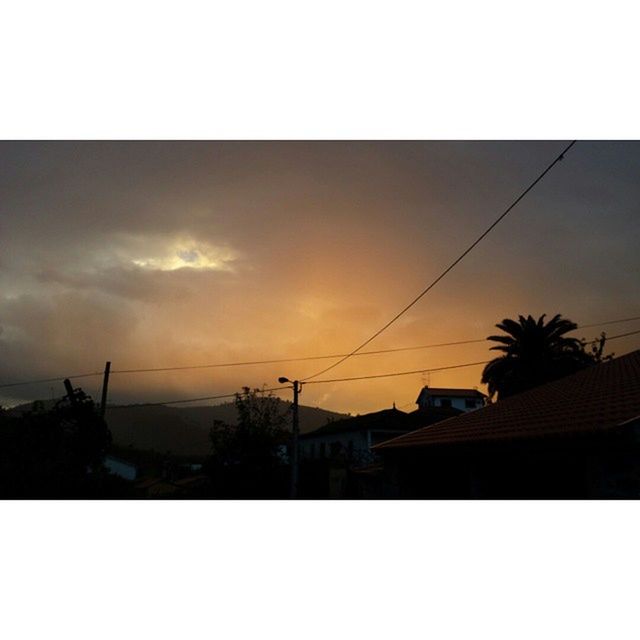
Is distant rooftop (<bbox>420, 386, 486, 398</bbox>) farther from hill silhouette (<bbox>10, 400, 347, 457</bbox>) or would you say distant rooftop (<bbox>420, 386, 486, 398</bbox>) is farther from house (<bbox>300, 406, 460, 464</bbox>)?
hill silhouette (<bbox>10, 400, 347, 457</bbox>)

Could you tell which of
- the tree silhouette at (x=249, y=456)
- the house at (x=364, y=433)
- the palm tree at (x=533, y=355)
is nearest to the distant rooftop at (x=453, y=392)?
the house at (x=364, y=433)

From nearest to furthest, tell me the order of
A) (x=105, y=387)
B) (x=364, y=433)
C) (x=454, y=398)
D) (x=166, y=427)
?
(x=105, y=387) < (x=364, y=433) < (x=454, y=398) < (x=166, y=427)

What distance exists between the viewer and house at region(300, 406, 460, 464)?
1197 inches

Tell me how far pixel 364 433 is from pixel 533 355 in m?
10.8

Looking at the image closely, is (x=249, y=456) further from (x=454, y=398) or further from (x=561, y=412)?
(x=454, y=398)

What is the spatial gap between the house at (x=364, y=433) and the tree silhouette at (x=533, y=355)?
6.51 meters

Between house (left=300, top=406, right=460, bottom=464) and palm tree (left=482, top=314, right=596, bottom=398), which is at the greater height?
palm tree (left=482, top=314, right=596, bottom=398)

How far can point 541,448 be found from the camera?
325 inches

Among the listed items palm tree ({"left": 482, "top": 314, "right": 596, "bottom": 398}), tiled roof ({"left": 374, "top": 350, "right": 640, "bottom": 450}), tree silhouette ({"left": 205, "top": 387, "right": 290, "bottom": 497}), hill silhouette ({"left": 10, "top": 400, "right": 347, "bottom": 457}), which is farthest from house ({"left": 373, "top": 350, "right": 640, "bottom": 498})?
hill silhouette ({"left": 10, "top": 400, "right": 347, "bottom": 457})

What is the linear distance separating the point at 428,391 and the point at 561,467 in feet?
140

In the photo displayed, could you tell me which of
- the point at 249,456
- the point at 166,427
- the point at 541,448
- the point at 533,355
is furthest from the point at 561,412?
the point at 166,427

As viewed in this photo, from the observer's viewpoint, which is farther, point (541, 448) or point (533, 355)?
point (533, 355)

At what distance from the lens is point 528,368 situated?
26734 millimetres

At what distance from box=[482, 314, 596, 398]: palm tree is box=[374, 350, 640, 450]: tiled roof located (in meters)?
12.9
